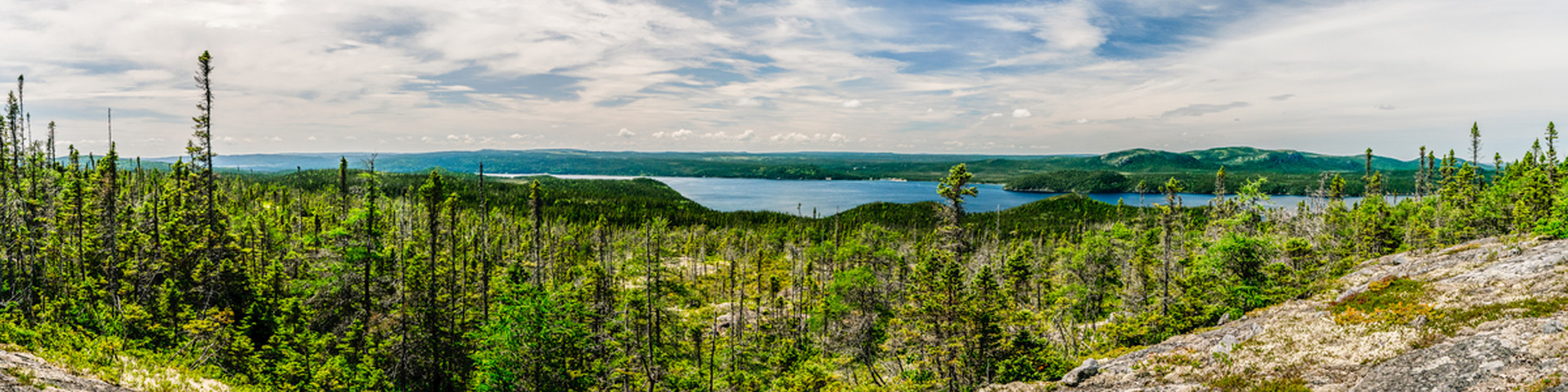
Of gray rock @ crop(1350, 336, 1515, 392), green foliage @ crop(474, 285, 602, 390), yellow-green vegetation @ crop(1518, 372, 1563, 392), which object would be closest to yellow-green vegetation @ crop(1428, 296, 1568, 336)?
gray rock @ crop(1350, 336, 1515, 392)

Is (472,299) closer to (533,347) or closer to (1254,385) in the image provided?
(533,347)

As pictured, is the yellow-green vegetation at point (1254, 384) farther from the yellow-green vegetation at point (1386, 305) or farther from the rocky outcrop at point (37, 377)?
the rocky outcrop at point (37, 377)

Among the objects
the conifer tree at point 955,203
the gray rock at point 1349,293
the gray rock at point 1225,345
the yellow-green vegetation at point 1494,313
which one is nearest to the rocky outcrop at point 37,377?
the conifer tree at point 955,203

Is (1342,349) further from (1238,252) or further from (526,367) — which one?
(526,367)

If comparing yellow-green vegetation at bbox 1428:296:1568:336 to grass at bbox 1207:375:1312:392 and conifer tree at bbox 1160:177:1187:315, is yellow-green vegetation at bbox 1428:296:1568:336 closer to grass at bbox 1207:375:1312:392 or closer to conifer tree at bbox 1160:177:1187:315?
grass at bbox 1207:375:1312:392

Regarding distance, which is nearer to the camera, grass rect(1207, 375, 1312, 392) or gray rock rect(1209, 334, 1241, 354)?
grass rect(1207, 375, 1312, 392)

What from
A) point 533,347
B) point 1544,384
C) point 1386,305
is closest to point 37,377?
point 533,347
